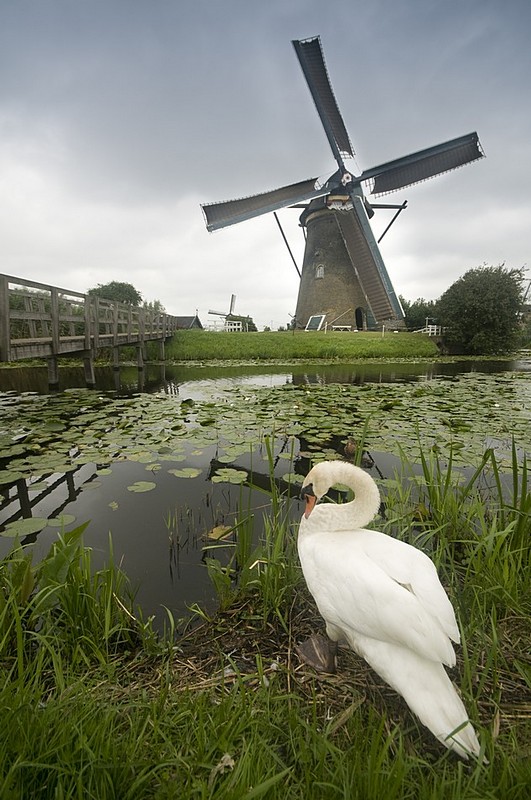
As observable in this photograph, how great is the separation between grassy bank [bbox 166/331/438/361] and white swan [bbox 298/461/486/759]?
17.5 metres

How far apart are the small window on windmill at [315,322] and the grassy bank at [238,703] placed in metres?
23.6

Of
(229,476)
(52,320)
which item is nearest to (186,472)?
(229,476)

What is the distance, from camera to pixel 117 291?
5241 centimetres

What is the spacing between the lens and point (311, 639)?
1.59 metres

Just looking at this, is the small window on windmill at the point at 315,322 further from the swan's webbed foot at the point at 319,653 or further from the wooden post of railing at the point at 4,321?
the swan's webbed foot at the point at 319,653

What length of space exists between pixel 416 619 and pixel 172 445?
392 centimetres

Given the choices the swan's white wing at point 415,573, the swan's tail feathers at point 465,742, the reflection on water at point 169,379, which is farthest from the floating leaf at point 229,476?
the reflection on water at point 169,379

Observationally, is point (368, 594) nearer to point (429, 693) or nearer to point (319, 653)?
point (429, 693)

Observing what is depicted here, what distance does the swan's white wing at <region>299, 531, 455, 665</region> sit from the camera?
1116mm

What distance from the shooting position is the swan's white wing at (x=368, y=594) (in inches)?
43.9

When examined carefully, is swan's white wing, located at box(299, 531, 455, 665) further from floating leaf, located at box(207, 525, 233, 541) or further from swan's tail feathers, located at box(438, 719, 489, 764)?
floating leaf, located at box(207, 525, 233, 541)

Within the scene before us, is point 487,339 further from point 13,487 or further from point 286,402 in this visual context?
point 13,487

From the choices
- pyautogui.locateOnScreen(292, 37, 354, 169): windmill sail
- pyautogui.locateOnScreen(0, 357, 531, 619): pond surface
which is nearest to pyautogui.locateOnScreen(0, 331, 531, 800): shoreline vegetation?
pyautogui.locateOnScreen(0, 357, 531, 619): pond surface

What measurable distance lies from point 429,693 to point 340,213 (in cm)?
2730
